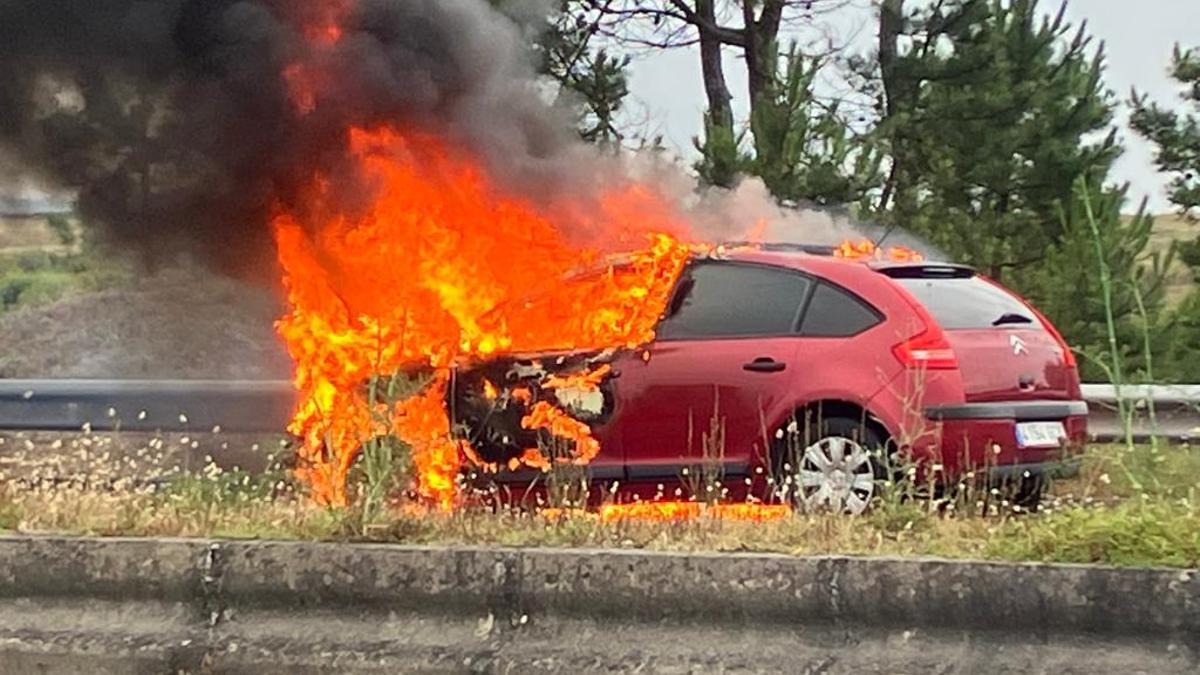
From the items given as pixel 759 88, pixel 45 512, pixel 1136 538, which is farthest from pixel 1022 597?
pixel 759 88

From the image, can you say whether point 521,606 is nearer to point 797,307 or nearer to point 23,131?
point 797,307

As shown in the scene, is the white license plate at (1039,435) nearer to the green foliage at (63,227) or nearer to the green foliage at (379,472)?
the green foliage at (379,472)

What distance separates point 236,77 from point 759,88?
946cm

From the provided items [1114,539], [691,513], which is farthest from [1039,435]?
[1114,539]

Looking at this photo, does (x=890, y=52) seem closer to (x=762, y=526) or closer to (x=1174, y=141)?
(x=1174, y=141)

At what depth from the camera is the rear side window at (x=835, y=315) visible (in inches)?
323

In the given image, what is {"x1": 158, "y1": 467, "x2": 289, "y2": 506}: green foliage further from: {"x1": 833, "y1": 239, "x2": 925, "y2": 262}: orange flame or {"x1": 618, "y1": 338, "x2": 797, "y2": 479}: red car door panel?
{"x1": 833, "y1": 239, "x2": 925, "y2": 262}: orange flame

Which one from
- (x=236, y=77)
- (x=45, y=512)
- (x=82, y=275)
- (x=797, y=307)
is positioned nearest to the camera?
(x=45, y=512)

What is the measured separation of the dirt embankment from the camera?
13.3 meters

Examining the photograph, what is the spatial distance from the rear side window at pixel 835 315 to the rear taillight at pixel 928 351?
0.72 ft

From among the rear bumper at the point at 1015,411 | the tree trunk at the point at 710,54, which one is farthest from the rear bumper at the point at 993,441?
the tree trunk at the point at 710,54

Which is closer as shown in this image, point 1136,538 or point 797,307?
point 1136,538

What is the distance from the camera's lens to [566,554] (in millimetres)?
3961

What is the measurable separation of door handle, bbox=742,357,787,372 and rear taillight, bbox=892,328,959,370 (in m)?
0.59
